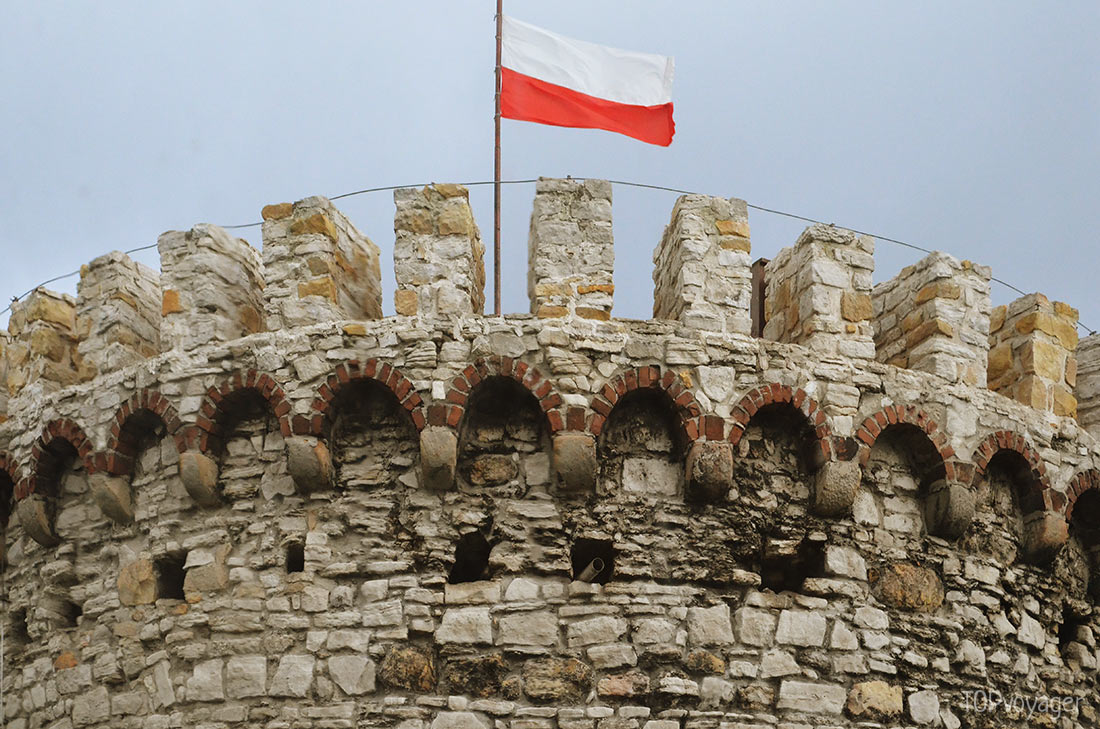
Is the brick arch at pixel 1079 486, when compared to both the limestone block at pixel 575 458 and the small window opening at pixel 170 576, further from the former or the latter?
the small window opening at pixel 170 576

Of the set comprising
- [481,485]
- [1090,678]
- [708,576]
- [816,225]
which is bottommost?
[1090,678]

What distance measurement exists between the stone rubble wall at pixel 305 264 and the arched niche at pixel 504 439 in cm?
114

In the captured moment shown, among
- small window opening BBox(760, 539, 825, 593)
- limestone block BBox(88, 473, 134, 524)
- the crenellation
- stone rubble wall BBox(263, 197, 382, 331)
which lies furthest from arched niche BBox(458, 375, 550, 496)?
limestone block BBox(88, 473, 134, 524)

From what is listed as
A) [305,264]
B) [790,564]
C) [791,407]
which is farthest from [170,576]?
[791,407]

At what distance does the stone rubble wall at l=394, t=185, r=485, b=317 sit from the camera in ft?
28.4

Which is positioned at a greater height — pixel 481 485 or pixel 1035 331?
pixel 1035 331

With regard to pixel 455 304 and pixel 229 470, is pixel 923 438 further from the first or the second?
pixel 229 470

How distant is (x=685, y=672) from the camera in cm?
796

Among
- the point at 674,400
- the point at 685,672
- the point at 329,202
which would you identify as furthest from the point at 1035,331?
the point at 329,202

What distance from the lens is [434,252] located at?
8781mm

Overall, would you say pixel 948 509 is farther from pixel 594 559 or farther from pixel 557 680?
pixel 557 680

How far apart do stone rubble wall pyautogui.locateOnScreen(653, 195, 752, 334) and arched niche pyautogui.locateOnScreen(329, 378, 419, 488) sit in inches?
71.6

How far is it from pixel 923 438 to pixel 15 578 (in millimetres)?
6041

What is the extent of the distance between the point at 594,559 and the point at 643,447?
0.73 metres
